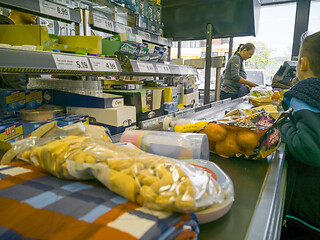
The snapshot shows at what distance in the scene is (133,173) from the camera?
40cm

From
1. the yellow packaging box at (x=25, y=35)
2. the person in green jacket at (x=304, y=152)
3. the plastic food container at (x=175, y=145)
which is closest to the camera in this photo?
the plastic food container at (x=175, y=145)

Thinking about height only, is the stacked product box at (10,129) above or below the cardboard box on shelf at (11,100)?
below

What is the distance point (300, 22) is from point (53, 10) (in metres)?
6.35

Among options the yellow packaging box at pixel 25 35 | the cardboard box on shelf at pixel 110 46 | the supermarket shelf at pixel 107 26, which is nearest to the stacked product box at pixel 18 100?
the yellow packaging box at pixel 25 35

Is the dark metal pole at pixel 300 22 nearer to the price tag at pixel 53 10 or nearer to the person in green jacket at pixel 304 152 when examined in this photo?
the person in green jacket at pixel 304 152

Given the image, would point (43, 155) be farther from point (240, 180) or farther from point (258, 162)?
point (258, 162)

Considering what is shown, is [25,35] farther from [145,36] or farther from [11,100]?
[145,36]

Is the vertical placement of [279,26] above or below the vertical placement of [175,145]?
above

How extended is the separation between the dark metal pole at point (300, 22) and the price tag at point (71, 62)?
19.8 feet

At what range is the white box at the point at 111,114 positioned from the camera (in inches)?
49.3

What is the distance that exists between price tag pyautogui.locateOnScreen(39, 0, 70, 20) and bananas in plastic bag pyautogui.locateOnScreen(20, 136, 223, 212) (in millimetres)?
1004

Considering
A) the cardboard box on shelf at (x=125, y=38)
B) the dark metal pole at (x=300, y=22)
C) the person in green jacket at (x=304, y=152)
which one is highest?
the dark metal pole at (x=300, y=22)

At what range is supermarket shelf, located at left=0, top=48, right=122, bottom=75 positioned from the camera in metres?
0.85

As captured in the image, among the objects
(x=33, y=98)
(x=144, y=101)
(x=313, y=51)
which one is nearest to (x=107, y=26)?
(x=144, y=101)
